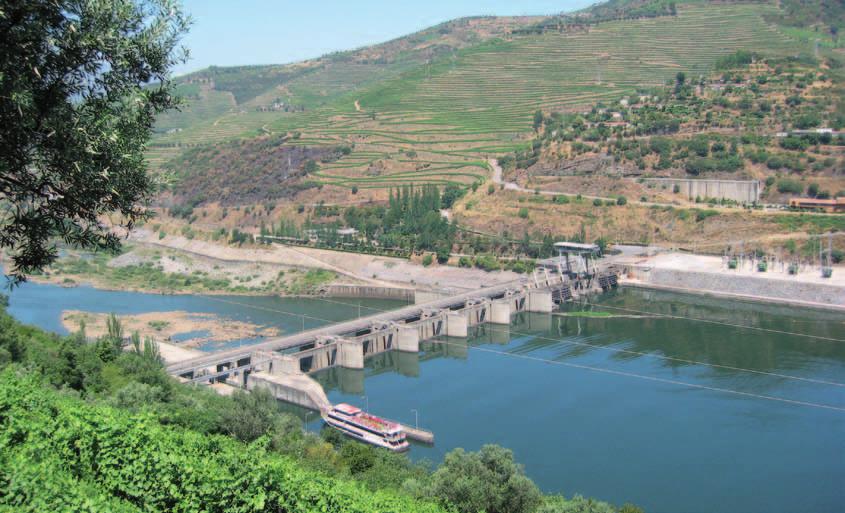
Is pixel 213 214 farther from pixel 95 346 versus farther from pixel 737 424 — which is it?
pixel 737 424

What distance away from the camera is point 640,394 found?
1471 inches

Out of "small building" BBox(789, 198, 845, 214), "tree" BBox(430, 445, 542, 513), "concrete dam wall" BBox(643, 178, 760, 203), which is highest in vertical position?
"concrete dam wall" BBox(643, 178, 760, 203)

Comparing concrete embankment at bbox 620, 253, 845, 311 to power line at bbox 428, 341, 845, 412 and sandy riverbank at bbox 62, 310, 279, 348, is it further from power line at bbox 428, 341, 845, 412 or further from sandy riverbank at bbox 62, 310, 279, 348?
sandy riverbank at bbox 62, 310, 279, 348

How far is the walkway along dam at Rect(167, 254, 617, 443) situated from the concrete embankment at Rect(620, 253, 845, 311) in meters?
2.82

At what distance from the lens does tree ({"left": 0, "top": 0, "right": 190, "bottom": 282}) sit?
25.2 ft

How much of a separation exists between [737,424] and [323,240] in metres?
45.8

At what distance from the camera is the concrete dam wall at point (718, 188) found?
2672 inches

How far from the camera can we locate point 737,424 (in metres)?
33.0

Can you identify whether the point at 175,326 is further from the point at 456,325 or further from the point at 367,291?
the point at 456,325

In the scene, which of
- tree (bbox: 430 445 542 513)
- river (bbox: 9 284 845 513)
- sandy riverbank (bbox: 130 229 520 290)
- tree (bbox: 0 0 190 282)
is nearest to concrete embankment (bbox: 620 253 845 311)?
river (bbox: 9 284 845 513)

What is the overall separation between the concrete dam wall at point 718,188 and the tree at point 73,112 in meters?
66.0

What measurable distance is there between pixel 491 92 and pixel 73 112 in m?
98.7

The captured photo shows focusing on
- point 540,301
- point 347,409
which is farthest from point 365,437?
point 540,301

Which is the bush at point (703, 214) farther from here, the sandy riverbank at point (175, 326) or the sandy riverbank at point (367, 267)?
the sandy riverbank at point (175, 326)
